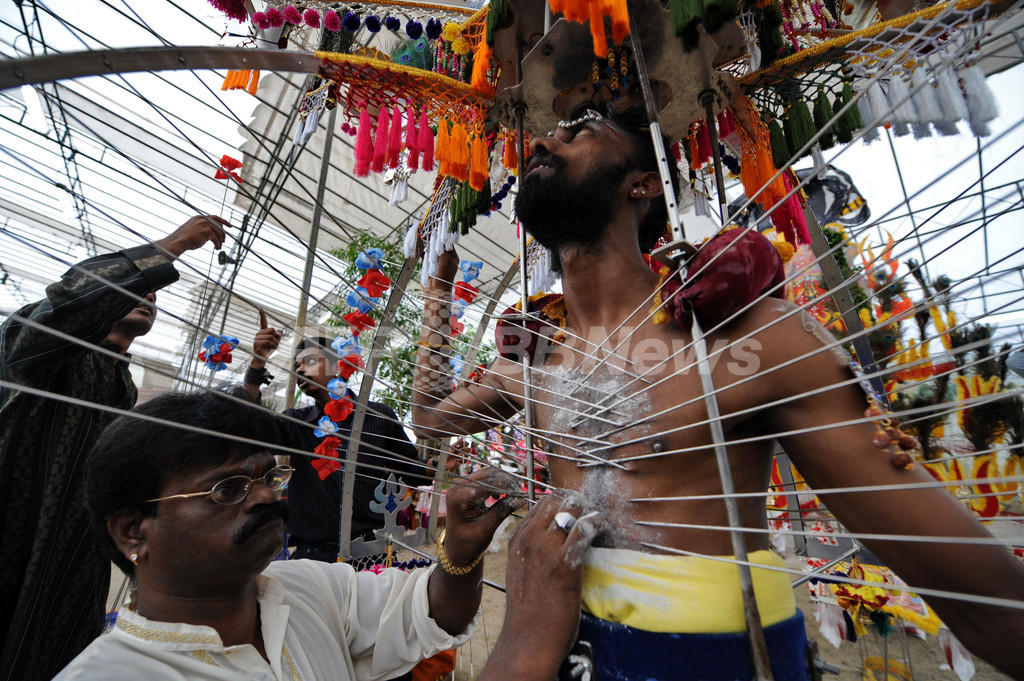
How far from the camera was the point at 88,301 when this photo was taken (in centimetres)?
177

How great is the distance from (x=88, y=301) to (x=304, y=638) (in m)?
1.33

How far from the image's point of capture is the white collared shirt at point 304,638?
117cm

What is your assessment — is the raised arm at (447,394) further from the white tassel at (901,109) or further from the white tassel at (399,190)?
the white tassel at (901,109)

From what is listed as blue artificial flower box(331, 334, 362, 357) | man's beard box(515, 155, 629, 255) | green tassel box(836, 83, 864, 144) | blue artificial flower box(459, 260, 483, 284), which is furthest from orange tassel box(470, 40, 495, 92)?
blue artificial flower box(331, 334, 362, 357)

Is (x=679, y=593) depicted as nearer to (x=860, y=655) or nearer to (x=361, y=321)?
(x=361, y=321)

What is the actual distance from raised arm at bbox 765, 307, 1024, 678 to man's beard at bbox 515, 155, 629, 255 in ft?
2.08

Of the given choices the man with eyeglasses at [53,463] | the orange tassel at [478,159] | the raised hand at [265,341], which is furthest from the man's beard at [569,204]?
the raised hand at [265,341]

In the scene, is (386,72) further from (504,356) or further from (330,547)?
(330,547)

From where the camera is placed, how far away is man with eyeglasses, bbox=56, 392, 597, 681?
110 centimetres

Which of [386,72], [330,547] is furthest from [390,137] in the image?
[330,547]

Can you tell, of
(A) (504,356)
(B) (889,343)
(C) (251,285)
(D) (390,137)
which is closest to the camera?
(A) (504,356)

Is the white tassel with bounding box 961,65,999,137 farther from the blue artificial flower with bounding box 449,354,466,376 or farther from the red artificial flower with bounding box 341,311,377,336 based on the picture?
the red artificial flower with bounding box 341,311,377,336

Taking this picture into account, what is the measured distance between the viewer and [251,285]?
1322 cm

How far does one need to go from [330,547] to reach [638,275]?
2.45 metres
